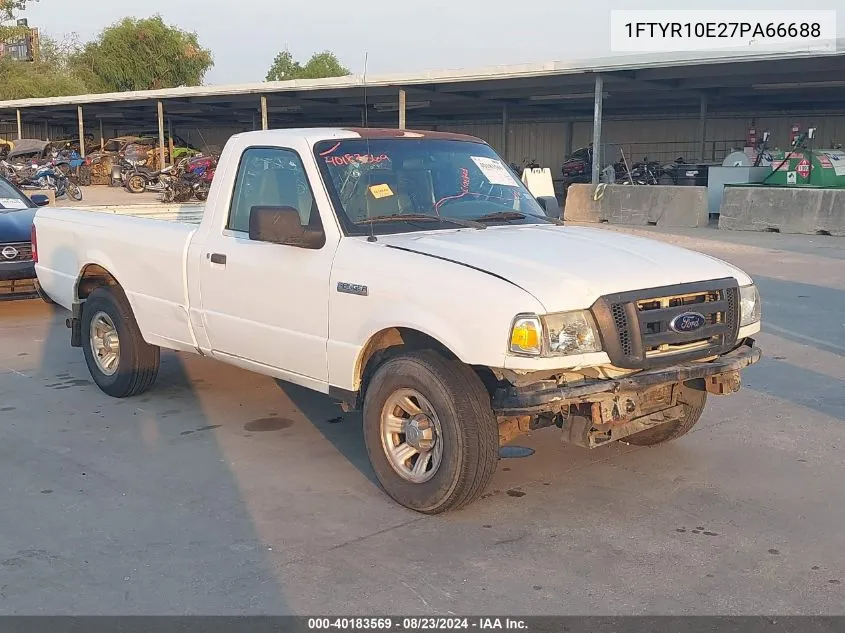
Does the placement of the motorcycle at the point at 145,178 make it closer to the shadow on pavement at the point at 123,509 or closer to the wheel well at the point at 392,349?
the shadow on pavement at the point at 123,509

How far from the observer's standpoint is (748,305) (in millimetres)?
4879

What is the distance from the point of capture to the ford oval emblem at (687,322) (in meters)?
4.39

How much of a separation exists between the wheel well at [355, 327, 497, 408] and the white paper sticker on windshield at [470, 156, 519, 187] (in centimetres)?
150

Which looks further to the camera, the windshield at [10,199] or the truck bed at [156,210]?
the windshield at [10,199]

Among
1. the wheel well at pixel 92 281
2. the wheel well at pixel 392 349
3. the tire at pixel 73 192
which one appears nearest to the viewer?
the wheel well at pixel 392 349

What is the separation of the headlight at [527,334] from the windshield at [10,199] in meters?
8.80

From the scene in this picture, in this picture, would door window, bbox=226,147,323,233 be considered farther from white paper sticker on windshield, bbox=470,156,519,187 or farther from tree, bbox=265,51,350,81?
tree, bbox=265,51,350,81

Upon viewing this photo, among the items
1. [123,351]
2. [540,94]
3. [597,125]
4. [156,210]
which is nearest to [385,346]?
[123,351]

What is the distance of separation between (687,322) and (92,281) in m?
4.73

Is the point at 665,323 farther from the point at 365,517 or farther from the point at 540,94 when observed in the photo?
the point at 540,94

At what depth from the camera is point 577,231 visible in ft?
17.5

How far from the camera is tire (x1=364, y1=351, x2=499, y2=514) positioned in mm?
4262

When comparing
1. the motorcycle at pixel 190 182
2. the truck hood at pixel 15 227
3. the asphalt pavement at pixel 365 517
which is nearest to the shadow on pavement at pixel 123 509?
the asphalt pavement at pixel 365 517
